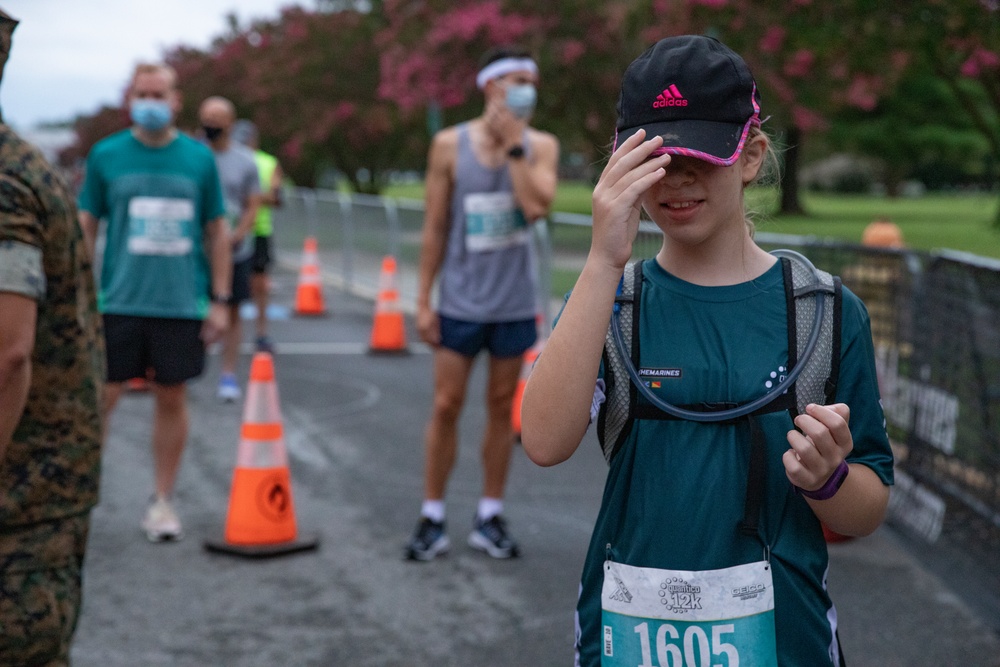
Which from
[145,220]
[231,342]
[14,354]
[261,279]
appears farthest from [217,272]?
[261,279]

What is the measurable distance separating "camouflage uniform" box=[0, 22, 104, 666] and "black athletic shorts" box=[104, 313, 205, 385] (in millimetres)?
3252

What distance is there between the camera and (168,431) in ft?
20.9

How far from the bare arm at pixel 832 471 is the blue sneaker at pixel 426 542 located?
3.93 meters

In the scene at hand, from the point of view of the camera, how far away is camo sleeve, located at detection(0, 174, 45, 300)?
2.65m

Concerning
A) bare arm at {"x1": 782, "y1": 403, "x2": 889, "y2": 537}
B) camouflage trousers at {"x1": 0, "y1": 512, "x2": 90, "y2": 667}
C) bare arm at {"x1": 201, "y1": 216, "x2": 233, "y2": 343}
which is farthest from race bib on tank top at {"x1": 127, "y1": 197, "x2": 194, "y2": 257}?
bare arm at {"x1": 782, "y1": 403, "x2": 889, "y2": 537}

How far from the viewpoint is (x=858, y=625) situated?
5211 millimetres

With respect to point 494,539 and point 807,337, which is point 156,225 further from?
point 807,337

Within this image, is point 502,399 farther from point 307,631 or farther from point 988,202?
point 988,202

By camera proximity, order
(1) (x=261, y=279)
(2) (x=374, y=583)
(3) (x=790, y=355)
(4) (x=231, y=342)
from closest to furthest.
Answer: (3) (x=790, y=355), (2) (x=374, y=583), (4) (x=231, y=342), (1) (x=261, y=279)

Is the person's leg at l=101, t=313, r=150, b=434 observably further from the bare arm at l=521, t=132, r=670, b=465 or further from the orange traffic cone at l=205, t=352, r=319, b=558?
the bare arm at l=521, t=132, r=670, b=465

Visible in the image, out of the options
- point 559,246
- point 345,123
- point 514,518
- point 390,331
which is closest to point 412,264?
point 390,331

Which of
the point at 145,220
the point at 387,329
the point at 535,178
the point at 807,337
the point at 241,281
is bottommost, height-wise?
the point at 387,329

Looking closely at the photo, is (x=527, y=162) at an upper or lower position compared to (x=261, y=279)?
upper

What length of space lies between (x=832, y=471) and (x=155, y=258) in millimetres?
4819
